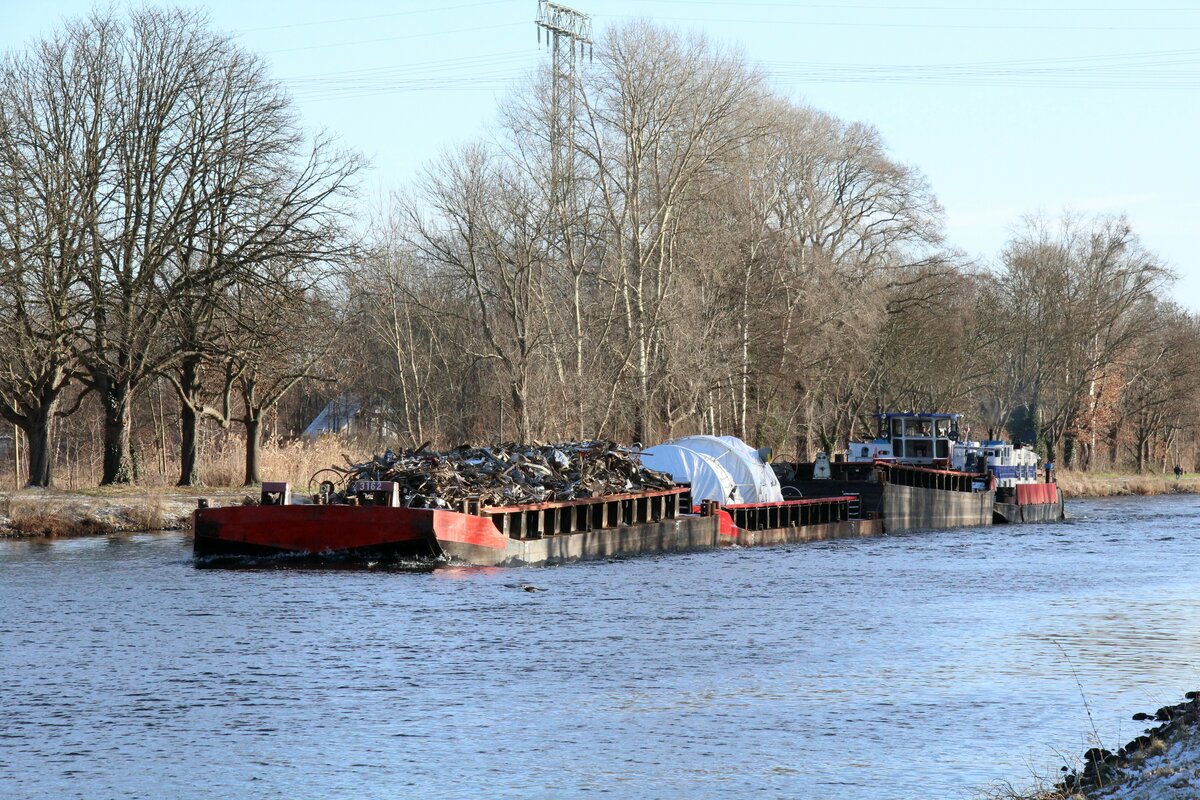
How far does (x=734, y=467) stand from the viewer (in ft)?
142

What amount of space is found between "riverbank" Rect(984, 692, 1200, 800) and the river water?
0.86 metres

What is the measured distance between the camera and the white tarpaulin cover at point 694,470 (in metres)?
41.4

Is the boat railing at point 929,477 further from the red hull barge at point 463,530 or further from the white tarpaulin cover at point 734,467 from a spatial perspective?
the red hull barge at point 463,530

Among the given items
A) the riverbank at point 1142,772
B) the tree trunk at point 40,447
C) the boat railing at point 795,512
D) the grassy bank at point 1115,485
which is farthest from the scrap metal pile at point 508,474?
the grassy bank at point 1115,485

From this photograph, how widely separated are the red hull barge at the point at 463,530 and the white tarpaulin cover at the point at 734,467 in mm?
2174

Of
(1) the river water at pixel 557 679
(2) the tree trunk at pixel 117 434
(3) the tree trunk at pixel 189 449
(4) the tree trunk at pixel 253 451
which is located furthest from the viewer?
(4) the tree trunk at pixel 253 451

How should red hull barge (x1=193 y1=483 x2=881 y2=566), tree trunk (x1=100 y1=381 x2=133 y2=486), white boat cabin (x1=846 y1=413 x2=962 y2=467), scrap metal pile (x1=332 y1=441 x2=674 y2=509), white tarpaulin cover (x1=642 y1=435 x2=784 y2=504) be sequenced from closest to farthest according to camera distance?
1. red hull barge (x1=193 y1=483 x2=881 y2=566)
2. scrap metal pile (x1=332 y1=441 x2=674 y2=509)
3. tree trunk (x1=100 y1=381 x2=133 y2=486)
4. white tarpaulin cover (x1=642 y1=435 x2=784 y2=504)
5. white boat cabin (x1=846 y1=413 x2=962 y2=467)

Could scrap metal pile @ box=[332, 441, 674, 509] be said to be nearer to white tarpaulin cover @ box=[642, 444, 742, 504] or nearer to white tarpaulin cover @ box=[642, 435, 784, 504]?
white tarpaulin cover @ box=[642, 444, 742, 504]

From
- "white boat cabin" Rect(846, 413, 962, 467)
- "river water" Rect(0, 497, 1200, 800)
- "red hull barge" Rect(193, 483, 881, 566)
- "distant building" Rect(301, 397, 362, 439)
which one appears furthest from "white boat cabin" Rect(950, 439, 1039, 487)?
"distant building" Rect(301, 397, 362, 439)

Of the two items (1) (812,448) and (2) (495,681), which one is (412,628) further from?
(1) (812,448)

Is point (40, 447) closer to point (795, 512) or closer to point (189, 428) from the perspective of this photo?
point (189, 428)

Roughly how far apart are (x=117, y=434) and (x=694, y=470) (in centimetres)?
1637

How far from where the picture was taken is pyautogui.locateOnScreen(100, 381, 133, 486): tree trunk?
40562 mm

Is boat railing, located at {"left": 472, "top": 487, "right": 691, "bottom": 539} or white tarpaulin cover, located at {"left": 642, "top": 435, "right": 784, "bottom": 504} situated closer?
boat railing, located at {"left": 472, "top": 487, "right": 691, "bottom": 539}
